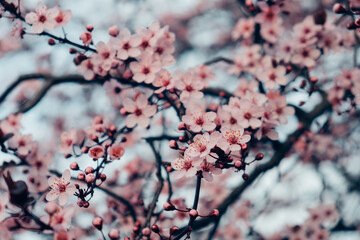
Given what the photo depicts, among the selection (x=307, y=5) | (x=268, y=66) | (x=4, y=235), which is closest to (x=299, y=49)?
(x=268, y=66)

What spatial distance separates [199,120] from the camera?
6.43ft

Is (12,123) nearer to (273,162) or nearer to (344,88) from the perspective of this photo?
(273,162)

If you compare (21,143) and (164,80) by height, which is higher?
(164,80)

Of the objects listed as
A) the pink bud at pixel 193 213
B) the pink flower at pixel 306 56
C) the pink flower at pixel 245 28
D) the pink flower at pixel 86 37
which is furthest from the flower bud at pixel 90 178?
the pink flower at pixel 245 28

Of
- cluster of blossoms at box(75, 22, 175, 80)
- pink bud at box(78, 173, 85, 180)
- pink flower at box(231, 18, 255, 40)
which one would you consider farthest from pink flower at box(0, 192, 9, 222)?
pink flower at box(231, 18, 255, 40)

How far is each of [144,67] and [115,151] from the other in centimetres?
58

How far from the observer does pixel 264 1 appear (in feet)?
9.56

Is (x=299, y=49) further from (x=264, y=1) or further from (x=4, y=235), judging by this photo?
(x=4, y=235)

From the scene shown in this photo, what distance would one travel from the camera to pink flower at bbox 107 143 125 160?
2.22 m

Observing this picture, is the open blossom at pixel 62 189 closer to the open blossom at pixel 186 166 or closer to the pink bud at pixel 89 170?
the pink bud at pixel 89 170

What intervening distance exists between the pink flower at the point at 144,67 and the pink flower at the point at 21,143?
1.00m

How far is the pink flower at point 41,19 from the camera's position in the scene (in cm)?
230

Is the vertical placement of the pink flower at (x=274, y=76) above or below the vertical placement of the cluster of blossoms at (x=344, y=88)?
below

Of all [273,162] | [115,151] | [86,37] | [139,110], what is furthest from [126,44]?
[273,162]
